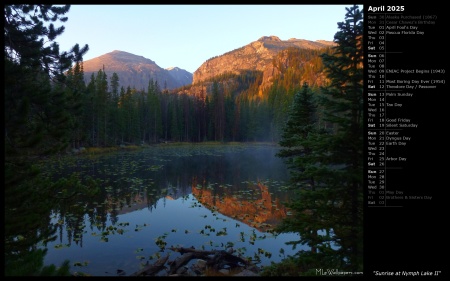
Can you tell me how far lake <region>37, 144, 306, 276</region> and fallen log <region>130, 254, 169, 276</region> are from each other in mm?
629

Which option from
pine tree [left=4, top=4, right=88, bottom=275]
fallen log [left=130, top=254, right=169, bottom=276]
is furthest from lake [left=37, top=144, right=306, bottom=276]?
pine tree [left=4, top=4, right=88, bottom=275]

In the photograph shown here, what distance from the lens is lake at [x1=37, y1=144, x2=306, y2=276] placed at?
1182 cm

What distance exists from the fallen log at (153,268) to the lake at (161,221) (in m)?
0.63

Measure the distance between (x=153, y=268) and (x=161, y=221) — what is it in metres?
6.39

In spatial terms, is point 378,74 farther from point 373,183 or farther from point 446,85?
point 373,183

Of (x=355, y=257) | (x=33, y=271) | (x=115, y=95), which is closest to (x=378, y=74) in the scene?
(x=355, y=257)

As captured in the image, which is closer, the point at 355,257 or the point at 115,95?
the point at 355,257

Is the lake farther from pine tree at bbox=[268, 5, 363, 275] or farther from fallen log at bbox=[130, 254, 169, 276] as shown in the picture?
pine tree at bbox=[268, 5, 363, 275]

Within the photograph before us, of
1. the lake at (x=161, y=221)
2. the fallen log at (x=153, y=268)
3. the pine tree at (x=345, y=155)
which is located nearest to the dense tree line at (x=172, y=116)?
the lake at (x=161, y=221)

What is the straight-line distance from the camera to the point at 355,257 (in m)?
6.35

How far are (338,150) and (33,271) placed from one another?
766cm

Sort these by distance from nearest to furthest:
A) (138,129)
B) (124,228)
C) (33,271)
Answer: (33,271), (124,228), (138,129)

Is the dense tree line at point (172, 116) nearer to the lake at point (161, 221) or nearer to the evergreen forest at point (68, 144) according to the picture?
the lake at point (161, 221)

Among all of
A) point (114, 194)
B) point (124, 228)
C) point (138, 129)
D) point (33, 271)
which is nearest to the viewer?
point (33, 271)
